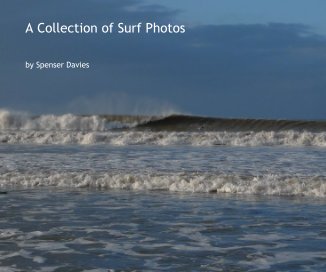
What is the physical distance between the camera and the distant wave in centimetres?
945

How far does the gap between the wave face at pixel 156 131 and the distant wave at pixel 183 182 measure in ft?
35.2

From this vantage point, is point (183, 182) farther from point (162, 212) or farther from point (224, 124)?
point (224, 124)

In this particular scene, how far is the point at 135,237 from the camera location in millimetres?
6258

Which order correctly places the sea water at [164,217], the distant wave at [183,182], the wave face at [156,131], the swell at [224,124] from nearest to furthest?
the sea water at [164,217], the distant wave at [183,182], the wave face at [156,131], the swell at [224,124]

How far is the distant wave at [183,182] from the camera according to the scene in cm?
945

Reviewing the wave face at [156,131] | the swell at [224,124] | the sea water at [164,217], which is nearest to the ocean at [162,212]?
the sea water at [164,217]

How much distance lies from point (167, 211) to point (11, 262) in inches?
109

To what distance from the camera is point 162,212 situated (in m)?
7.67

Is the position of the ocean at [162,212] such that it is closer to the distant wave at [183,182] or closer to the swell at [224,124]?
the distant wave at [183,182]

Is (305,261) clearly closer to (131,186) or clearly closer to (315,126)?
(131,186)

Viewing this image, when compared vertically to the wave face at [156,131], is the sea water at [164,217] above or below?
below

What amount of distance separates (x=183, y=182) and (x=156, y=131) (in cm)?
1998

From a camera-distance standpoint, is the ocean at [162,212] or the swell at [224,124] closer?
the ocean at [162,212]

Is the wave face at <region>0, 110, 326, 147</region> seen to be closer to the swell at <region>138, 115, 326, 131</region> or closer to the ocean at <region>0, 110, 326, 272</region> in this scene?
the swell at <region>138, 115, 326, 131</region>
